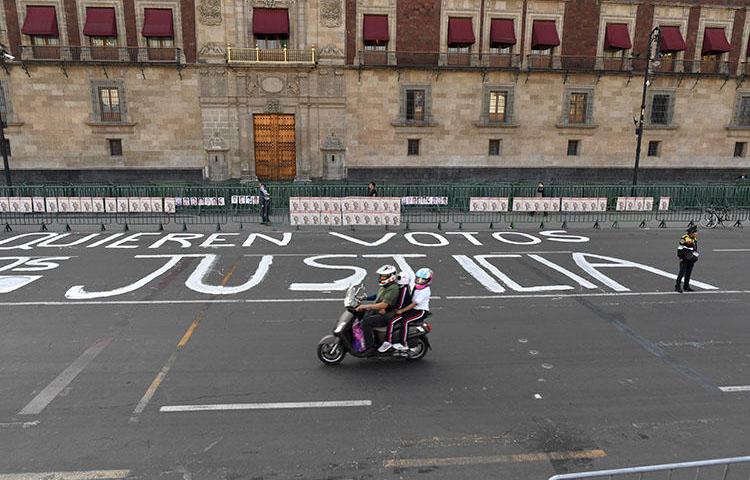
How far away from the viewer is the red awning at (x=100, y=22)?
2623cm

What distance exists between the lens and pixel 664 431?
5.34 m

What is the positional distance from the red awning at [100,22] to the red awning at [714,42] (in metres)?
36.6

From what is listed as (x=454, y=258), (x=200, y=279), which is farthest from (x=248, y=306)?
(x=454, y=258)

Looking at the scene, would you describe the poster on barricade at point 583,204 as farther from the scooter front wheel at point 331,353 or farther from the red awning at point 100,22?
the red awning at point 100,22

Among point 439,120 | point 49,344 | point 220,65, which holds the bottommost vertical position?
point 49,344

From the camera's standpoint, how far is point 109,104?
91.0 feet

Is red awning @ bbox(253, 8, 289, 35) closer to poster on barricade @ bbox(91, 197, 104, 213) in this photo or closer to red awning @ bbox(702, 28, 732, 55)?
poster on barricade @ bbox(91, 197, 104, 213)

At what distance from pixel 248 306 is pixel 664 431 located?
23.7 feet

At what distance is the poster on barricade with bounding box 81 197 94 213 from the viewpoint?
59.1 ft

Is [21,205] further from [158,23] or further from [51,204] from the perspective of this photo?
[158,23]

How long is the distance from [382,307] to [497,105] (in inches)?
1035

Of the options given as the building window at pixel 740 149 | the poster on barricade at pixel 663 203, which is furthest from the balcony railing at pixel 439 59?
the building window at pixel 740 149

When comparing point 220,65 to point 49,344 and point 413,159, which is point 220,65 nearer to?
point 413,159

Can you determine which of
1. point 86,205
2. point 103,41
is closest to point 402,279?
point 86,205
